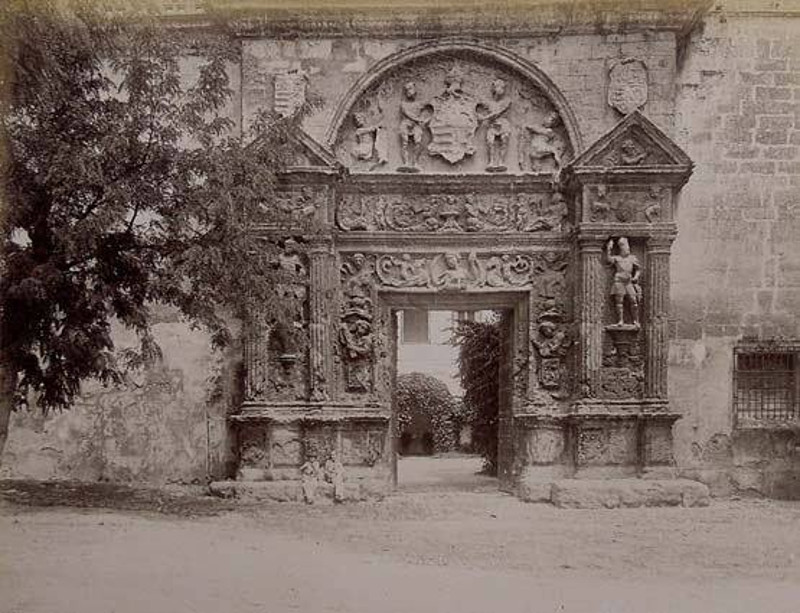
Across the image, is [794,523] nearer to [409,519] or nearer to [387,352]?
[409,519]

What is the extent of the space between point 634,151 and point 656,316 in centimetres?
185

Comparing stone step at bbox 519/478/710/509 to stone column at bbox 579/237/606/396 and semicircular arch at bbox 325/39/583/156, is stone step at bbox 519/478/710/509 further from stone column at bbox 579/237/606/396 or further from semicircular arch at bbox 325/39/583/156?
semicircular arch at bbox 325/39/583/156

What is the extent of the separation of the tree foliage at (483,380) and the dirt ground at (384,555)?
16.5 ft

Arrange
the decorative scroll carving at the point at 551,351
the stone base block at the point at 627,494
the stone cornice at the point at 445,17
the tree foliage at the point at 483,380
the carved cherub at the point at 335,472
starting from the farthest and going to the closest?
the tree foliage at the point at 483,380, the decorative scroll carving at the point at 551,351, the stone cornice at the point at 445,17, the carved cherub at the point at 335,472, the stone base block at the point at 627,494

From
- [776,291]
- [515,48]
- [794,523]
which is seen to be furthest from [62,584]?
[776,291]

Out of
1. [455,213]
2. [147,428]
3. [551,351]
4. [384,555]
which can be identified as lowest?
[384,555]

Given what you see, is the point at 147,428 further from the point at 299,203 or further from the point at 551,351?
the point at 551,351

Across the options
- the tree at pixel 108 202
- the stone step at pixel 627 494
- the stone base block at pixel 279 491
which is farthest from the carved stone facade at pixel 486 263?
the tree at pixel 108 202

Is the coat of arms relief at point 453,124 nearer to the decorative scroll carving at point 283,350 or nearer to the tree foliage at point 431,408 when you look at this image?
the decorative scroll carving at point 283,350

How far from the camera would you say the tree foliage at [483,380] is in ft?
51.1

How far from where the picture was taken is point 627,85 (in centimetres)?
1100

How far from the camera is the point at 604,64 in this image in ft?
36.4

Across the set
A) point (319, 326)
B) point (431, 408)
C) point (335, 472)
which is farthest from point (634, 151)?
point (431, 408)

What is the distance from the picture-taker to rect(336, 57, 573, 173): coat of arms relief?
36.8ft
